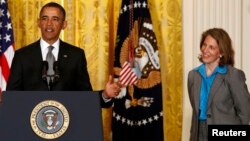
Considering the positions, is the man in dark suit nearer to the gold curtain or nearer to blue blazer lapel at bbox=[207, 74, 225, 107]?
blue blazer lapel at bbox=[207, 74, 225, 107]

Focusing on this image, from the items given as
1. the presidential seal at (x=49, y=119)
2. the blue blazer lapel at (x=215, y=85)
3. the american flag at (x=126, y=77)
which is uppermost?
the american flag at (x=126, y=77)

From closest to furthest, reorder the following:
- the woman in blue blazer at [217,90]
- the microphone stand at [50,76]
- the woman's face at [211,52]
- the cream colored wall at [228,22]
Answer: the microphone stand at [50,76] → the woman in blue blazer at [217,90] → the woman's face at [211,52] → the cream colored wall at [228,22]

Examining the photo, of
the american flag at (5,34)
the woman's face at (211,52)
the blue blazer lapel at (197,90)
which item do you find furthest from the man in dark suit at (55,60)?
the american flag at (5,34)

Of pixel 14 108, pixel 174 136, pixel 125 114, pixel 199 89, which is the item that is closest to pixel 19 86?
pixel 14 108

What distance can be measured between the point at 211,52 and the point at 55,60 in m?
1.05

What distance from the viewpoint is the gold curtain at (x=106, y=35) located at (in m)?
4.50

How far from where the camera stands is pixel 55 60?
282cm

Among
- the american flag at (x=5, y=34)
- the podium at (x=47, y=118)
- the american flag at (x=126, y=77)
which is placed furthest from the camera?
the american flag at (x=5, y=34)

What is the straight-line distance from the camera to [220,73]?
9.84 feet

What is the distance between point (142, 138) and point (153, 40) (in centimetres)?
94

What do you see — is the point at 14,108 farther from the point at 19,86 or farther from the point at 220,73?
the point at 220,73

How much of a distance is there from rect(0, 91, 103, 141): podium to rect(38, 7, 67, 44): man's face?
0.91m

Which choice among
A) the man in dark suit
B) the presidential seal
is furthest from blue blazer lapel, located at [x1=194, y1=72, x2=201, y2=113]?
the presidential seal

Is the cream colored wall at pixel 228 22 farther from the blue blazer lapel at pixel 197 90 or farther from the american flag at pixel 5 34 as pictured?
the american flag at pixel 5 34
